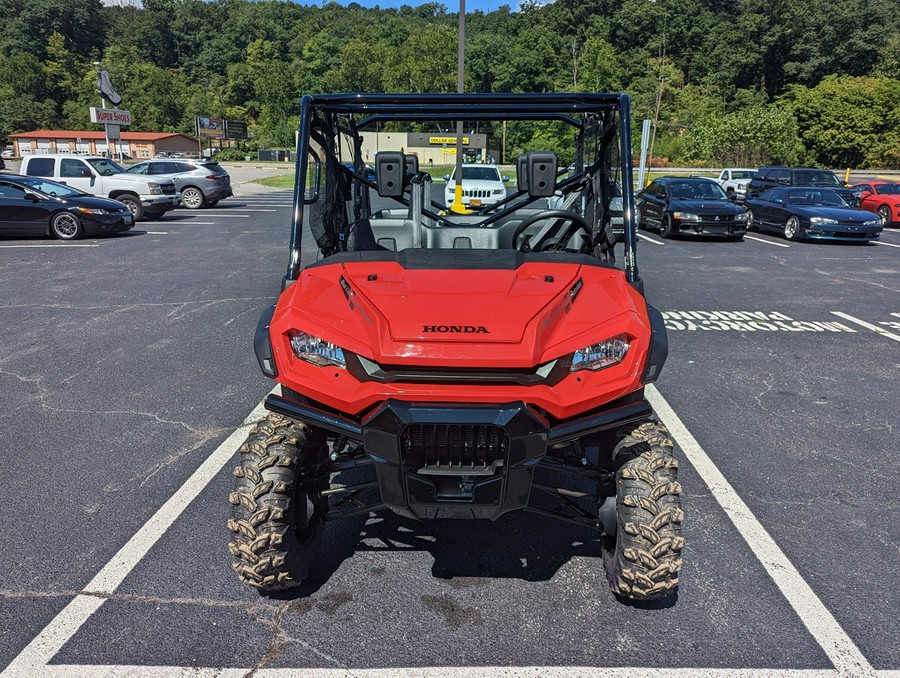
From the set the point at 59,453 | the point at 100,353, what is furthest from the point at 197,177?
the point at 59,453

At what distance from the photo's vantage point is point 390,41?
115 m

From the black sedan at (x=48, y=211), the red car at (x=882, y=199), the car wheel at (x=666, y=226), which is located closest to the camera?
the black sedan at (x=48, y=211)

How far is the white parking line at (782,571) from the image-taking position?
2.48 metres

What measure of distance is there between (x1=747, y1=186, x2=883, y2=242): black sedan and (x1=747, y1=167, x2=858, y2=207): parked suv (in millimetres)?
2135

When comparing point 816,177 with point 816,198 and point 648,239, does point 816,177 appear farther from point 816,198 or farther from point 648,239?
point 648,239

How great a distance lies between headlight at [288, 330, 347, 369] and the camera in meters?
2.44

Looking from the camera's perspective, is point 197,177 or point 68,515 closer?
point 68,515

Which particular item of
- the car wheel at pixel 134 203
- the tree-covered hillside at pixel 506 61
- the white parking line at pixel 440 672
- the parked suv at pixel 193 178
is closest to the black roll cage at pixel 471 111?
the white parking line at pixel 440 672

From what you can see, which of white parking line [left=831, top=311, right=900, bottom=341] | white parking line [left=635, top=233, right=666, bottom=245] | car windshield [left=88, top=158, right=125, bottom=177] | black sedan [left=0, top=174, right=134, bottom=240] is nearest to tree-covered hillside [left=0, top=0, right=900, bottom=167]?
white parking line [left=635, top=233, right=666, bottom=245]

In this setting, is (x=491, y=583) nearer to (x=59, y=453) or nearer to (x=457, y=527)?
(x=457, y=527)

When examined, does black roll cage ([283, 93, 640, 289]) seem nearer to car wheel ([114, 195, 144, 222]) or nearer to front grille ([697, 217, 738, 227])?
front grille ([697, 217, 738, 227])

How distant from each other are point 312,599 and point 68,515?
1.63 metres

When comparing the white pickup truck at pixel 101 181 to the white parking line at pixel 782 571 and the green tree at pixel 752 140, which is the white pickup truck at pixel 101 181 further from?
the green tree at pixel 752 140

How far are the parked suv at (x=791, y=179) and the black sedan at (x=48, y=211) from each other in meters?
17.4
